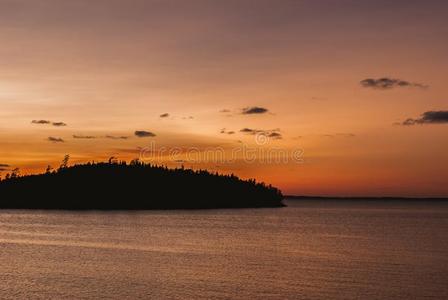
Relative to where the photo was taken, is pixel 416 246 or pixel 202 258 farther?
pixel 416 246

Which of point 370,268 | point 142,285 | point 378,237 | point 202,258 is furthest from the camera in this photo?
point 378,237

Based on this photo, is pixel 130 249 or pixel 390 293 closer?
pixel 390 293

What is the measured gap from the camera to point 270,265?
85.9m

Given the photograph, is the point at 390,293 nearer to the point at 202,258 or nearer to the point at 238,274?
the point at 238,274

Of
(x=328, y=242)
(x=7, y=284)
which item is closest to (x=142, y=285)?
(x=7, y=284)

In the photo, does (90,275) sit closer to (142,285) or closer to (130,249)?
(142,285)

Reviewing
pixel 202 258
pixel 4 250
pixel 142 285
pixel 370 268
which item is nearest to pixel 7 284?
pixel 142 285

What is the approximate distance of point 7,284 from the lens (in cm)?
6738

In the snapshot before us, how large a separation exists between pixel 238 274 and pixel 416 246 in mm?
58243

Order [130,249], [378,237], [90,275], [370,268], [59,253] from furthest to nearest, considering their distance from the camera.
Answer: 1. [378,237]
2. [130,249]
3. [59,253]
4. [370,268]
5. [90,275]

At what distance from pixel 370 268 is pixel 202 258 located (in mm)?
26305

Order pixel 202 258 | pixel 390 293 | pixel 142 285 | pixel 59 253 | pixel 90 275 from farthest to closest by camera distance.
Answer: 1. pixel 59 253
2. pixel 202 258
3. pixel 90 275
4. pixel 142 285
5. pixel 390 293

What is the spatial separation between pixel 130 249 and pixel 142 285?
4279cm

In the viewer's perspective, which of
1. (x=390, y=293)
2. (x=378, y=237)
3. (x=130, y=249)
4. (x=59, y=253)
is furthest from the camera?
(x=378, y=237)
